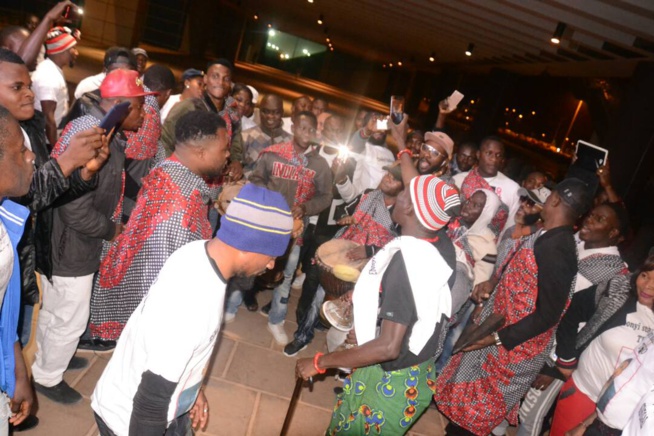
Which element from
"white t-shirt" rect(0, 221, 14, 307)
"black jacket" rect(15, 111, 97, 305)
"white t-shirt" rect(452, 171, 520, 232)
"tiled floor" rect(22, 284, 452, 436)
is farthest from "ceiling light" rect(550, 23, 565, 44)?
"white t-shirt" rect(0, 221, 14, 307)

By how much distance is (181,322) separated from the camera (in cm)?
156

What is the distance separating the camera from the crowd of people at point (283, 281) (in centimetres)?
172

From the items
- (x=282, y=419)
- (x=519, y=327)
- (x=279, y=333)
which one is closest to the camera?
(x=519, y=327)

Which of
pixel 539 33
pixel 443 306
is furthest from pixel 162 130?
pixel 539 33

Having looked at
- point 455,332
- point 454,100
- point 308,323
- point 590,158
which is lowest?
point 308,323

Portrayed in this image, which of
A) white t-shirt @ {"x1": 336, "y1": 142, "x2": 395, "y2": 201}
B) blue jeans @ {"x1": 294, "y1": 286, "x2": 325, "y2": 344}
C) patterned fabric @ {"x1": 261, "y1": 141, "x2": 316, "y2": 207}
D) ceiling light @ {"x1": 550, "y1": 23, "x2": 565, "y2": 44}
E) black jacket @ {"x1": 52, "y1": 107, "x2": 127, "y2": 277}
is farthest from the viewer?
ceiling light @ {"x1": 550, "y1": 23, "x2": 565, "y2": 44}

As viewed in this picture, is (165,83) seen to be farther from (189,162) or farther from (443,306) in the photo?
(443,306)

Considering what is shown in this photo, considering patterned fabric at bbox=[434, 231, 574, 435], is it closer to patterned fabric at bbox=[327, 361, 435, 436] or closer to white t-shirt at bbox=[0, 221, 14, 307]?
patterned fabric at bbox=[327, 361, 435, 436]

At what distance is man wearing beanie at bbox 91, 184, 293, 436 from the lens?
1.55 m

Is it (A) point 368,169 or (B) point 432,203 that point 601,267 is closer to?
(B) point 432,203

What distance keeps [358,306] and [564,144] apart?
19724mm

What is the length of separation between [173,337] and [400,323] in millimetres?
→ 1061

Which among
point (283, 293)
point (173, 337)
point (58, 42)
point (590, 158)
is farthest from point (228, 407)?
point (590, 158)

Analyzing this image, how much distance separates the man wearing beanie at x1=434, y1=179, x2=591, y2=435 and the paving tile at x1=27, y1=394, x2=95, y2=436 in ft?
8.70
